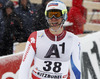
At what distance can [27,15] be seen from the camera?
6.57 meters

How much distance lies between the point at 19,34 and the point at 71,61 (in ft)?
9.18

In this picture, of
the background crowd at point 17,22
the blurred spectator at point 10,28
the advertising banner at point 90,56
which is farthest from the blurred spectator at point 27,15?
the advertising banner at point 90,56

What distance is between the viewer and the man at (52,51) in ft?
12.1

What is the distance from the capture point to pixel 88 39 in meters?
5.73

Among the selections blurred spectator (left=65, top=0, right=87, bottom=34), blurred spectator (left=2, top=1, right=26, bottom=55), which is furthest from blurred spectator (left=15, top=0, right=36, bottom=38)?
blurred spectator (left=65, top=0, right=87, bottom=34)

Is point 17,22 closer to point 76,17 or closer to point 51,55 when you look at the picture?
point 76,17

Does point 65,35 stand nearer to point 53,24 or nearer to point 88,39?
point 53,24

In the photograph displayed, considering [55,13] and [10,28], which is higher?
[55,13]

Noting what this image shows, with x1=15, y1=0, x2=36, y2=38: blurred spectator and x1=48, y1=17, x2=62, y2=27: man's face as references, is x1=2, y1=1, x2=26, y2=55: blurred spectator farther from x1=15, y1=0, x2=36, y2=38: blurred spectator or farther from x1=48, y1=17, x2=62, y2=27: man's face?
x1=48, y1=17, x2=62, y2=27: man's face

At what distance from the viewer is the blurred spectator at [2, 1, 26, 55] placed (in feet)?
20.1

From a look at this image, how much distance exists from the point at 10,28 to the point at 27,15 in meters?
0.62

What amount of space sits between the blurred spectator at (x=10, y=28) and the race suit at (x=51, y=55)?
2.41 meters

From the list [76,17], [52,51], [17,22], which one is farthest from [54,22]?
[76,17]

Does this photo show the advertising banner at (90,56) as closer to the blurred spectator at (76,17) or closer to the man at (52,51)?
the blurred spectator at (76,17)
